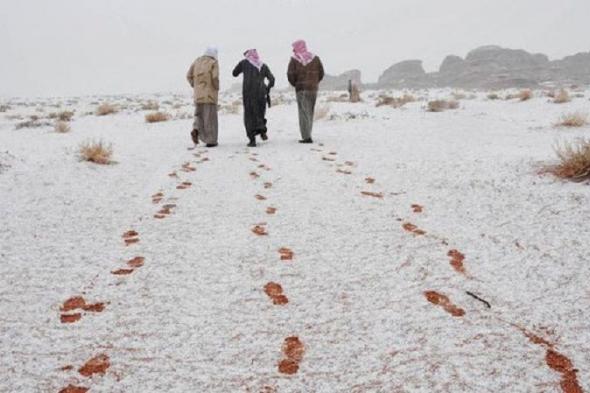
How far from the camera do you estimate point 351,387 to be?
7.30ft

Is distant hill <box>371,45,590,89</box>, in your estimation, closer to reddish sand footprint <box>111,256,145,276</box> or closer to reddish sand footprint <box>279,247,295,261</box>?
reddish sand footprint <box>279,247,295,261</box>

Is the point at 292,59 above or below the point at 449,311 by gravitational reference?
above

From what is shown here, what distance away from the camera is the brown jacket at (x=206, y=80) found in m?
8.68

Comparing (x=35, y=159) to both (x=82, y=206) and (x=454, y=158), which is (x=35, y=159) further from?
(x=454, y=158)

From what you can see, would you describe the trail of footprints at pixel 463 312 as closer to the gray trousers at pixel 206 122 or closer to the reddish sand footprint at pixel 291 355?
the reddish sand footprint at pixel 291 355

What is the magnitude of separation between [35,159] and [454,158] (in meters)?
5.51

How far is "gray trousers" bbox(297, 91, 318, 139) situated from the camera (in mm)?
8839

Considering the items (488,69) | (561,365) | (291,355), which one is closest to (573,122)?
(561,365)

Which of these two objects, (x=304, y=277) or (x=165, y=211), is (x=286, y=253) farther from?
(x=165, y=211)

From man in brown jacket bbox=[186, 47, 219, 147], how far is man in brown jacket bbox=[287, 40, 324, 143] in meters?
1.23

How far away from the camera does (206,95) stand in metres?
8.69

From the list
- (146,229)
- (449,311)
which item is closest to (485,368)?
(449,311)

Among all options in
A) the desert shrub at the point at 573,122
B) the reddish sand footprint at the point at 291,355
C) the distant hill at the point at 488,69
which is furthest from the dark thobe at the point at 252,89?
the distant hill at the point at 488,69

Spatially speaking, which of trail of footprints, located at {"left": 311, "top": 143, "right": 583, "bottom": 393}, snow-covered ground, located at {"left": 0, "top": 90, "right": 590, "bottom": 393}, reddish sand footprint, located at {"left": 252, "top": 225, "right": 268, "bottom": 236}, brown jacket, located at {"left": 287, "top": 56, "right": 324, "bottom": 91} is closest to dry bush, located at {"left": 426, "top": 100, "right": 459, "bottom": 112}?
brown jacket, located at {"left": 287, "top": 56, "right": 324, "bottom": 91}
